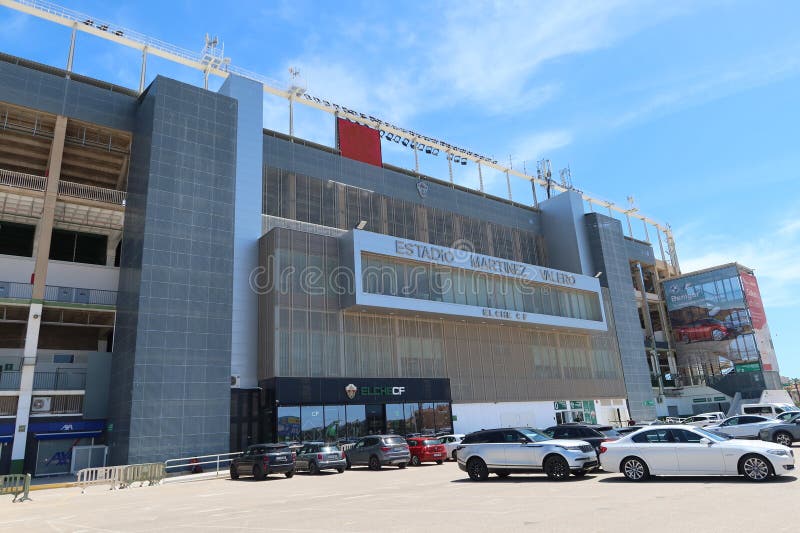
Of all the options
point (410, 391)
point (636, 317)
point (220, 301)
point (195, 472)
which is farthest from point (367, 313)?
point (636, 317)

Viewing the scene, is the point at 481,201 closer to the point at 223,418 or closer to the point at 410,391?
the point at 410,391

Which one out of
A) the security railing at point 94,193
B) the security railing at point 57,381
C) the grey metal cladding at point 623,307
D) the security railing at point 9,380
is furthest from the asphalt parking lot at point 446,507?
the grey metal cladding at point 623,307

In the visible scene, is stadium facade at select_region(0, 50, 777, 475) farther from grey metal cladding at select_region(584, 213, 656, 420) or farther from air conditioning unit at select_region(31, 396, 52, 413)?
grey metal cladding at select_region(584, 213, 656, 420)

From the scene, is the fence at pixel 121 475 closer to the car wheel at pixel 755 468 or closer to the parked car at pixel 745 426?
the car wheel at pixel 755 468

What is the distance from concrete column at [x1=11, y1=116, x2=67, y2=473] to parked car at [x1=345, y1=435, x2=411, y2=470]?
18.0m

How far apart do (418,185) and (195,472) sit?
1265 inches

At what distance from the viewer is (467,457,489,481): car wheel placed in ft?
60.6

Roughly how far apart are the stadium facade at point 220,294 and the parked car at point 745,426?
19.7m

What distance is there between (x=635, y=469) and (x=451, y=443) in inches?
612

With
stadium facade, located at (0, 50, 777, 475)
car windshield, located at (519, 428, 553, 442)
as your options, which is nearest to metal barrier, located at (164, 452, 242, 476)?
stadium facade, located at (0, 50, 777, 475)

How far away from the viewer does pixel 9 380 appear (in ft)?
100

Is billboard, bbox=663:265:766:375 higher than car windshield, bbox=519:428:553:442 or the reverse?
higher

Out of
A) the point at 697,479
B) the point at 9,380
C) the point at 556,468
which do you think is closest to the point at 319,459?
the point at 556,468

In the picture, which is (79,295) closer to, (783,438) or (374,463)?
(374,463)
